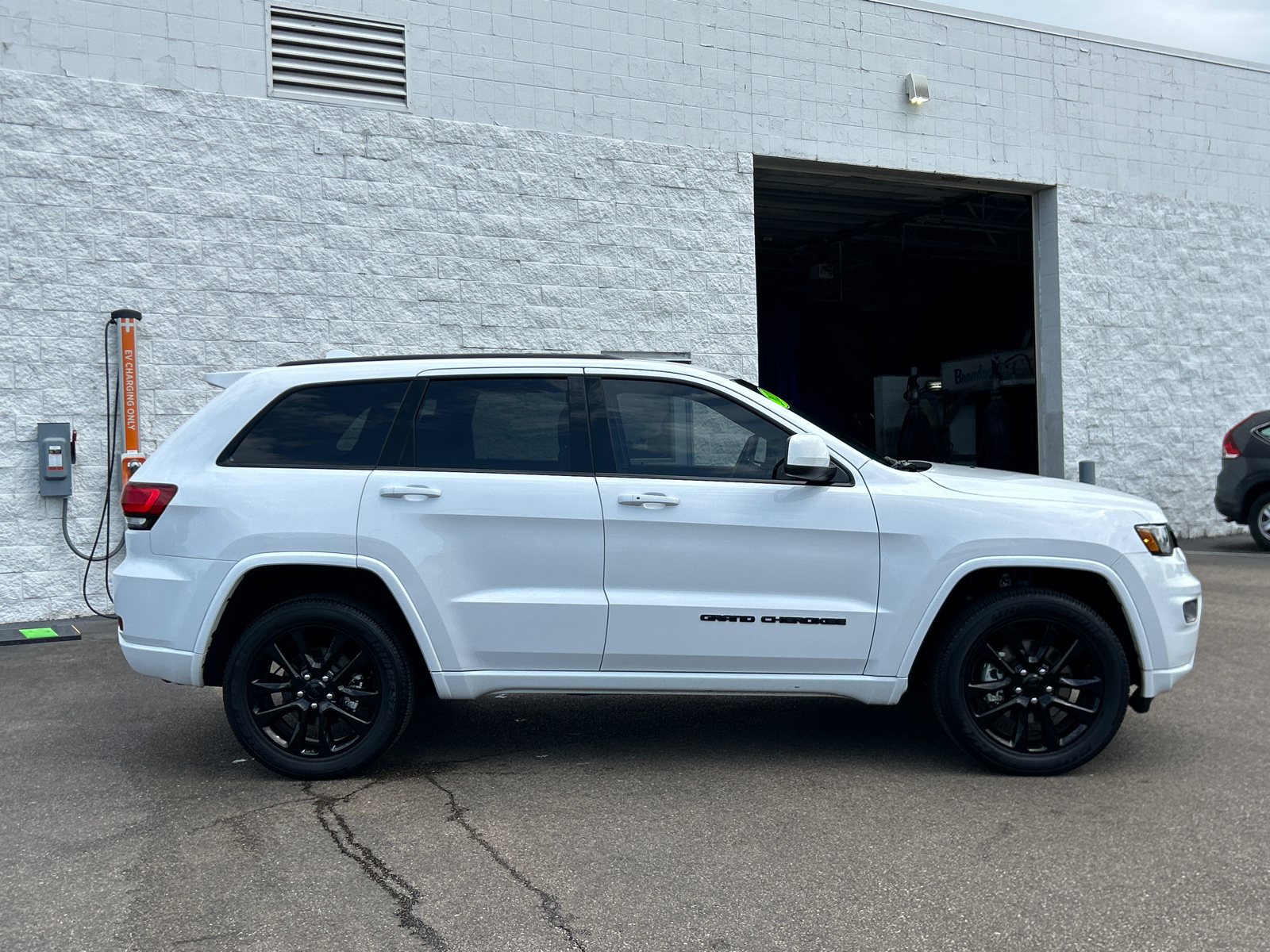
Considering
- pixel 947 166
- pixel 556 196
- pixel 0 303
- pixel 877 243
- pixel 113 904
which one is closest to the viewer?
pixel 113 904

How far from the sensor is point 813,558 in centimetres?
462

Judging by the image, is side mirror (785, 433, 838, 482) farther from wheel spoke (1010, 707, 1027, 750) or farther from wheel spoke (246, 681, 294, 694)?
wheel spoke (246, 681, 294, 694)

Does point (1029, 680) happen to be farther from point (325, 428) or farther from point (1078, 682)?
point (325, 428)

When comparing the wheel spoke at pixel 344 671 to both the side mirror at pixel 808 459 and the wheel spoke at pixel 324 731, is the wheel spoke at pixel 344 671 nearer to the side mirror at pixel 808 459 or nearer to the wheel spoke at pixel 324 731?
the wheel spoke at pixel 324 731

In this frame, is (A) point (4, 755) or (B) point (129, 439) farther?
(B) point (129, 439)

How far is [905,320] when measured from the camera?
24.3 m

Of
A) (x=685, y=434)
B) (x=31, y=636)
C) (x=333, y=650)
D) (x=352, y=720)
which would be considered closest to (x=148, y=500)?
(x=333, y=650)

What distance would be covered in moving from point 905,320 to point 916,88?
40.9 ft

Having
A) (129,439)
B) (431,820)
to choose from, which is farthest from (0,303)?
(431,820)

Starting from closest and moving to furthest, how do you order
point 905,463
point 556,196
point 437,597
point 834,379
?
1. point 437,597
2. point 905,463
3. point 556,196
4. point 834,379

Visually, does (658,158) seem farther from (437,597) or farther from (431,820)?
(431,820)

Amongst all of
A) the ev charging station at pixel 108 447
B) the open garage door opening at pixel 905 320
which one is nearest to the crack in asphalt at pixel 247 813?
the ev charging station at pixel 108 447

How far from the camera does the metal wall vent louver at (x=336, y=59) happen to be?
983 cm

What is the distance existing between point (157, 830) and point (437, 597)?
4.50ft
